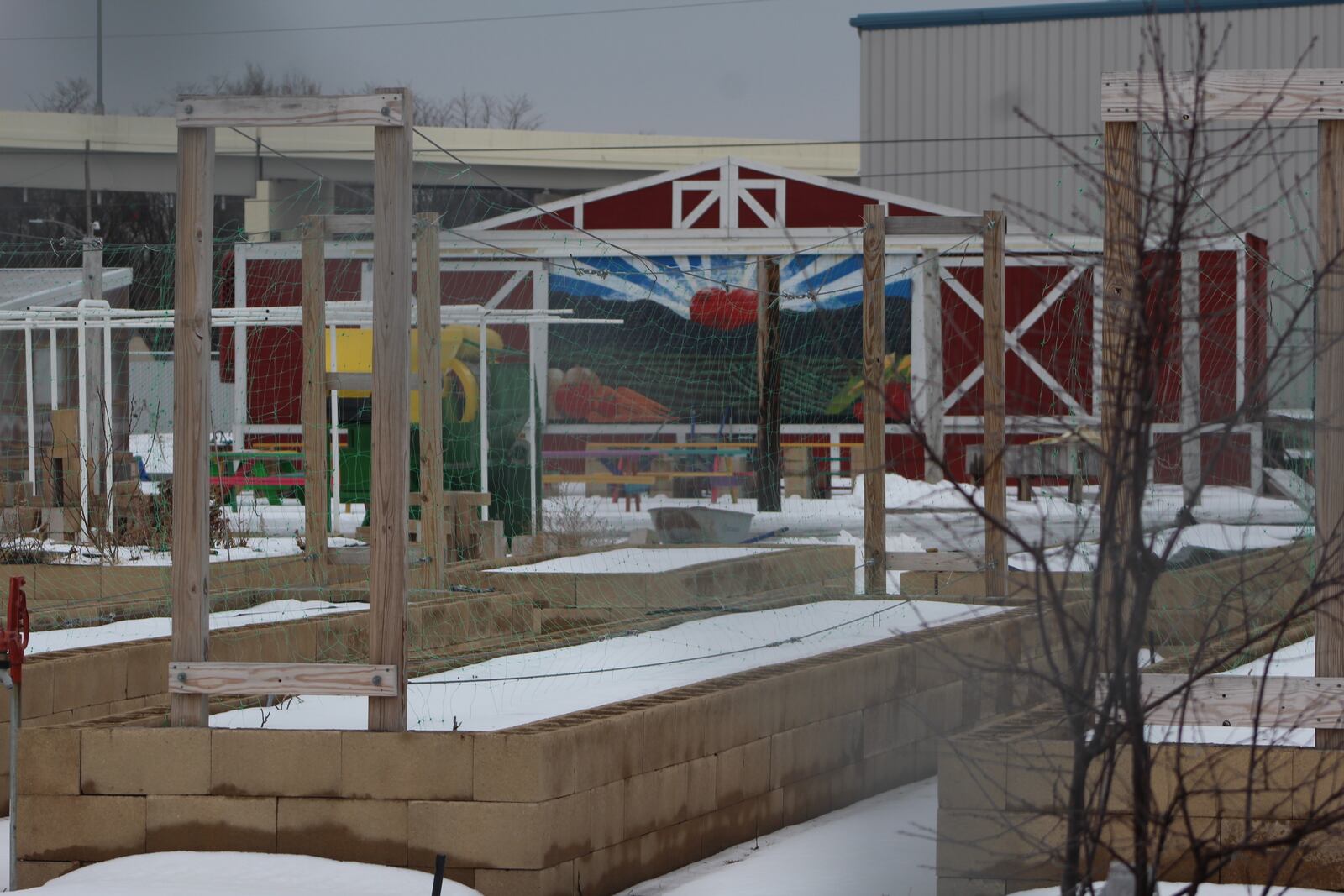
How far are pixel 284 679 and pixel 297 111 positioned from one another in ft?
5.93

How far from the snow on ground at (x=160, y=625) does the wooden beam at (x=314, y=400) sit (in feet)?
2.83

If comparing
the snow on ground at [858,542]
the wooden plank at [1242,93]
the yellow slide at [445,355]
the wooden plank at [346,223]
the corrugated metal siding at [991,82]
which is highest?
the corrugated metal siding at [991,82]

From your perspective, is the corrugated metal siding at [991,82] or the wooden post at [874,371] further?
the corrugated metal siding at [991,82]

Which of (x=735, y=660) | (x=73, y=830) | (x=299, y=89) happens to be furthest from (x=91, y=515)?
(x=299, y=89)

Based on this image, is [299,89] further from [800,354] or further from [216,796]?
[216,796]

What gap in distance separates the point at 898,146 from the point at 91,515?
72.4 feet

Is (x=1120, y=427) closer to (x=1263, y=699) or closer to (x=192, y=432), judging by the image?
(x=1263, y=699)

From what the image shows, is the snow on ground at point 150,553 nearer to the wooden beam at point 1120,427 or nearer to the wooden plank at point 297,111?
the wooden plank at point 297,111

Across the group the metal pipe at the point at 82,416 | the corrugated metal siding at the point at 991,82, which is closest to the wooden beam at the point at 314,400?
the metal pipe at the point at 82,416

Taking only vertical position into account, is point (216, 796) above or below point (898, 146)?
below

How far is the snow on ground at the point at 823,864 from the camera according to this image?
596 centimetres

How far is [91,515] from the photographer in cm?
1291

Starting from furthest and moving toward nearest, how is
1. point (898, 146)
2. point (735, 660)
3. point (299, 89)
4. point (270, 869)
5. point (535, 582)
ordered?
point (299, 89), point (898, 146), point (535, 582), point (735, 660), point (270, 869)

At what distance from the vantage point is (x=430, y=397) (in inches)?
418
